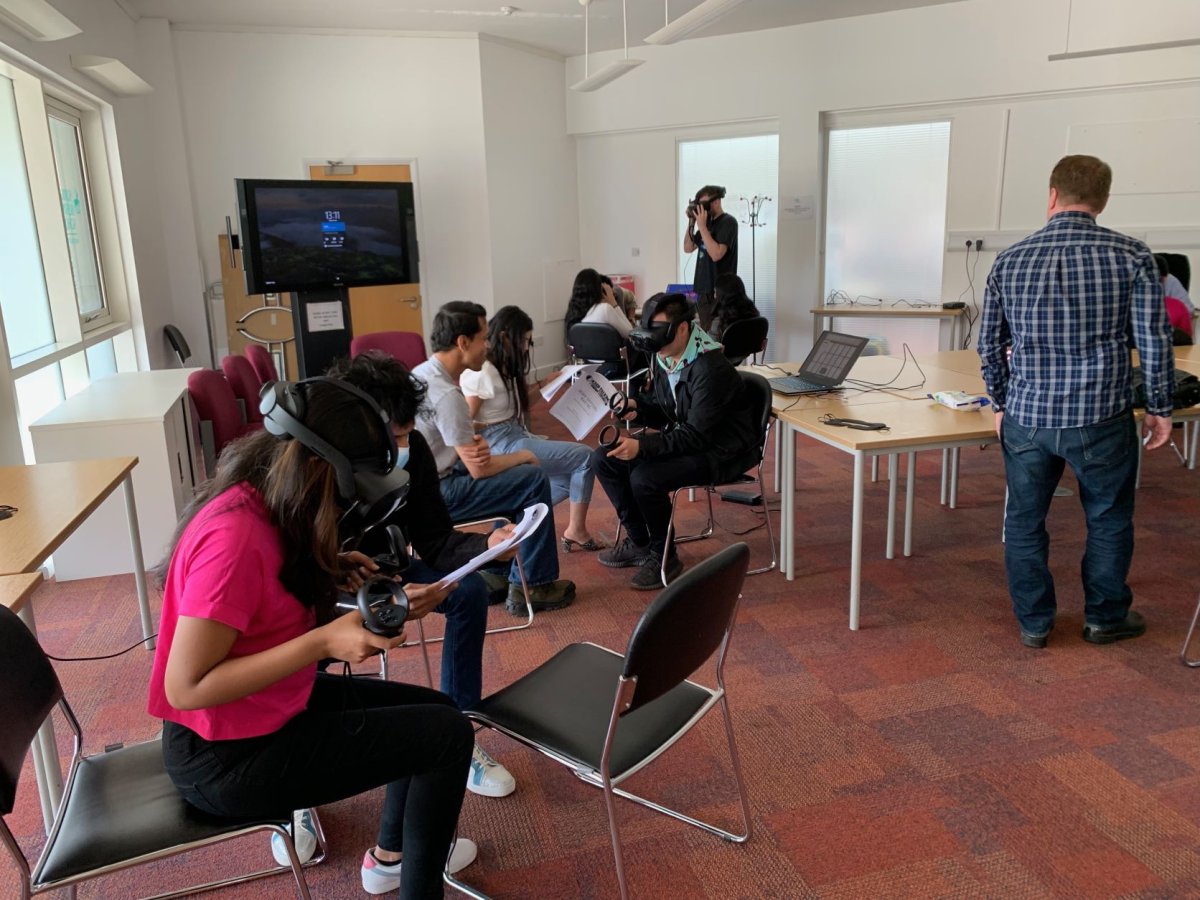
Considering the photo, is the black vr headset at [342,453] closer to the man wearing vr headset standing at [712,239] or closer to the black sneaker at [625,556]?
the black sneaker at [625,556]

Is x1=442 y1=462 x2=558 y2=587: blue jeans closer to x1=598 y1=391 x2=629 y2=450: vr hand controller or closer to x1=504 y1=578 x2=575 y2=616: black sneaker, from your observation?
x1=504 y1=578 x2=575 y2=616: black sneaker

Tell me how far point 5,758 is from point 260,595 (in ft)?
1.49

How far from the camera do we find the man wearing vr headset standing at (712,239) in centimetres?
634

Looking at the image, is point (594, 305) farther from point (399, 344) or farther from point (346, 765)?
point (346, 765)

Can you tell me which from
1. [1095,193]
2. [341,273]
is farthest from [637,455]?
[341,273]

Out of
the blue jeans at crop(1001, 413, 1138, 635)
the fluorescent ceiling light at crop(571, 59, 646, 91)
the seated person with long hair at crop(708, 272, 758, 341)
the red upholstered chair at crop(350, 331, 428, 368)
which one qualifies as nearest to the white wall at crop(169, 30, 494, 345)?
the fluorescent ceiling light at crop(571, 59, 646, 91)

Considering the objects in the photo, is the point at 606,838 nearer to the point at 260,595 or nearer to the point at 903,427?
the point at 260,595

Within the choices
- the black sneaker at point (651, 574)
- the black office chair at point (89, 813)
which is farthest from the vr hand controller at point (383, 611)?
the black sneaker at point (651, 574)

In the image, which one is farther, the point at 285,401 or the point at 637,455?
the point at 637,455

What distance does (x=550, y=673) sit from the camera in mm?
1923

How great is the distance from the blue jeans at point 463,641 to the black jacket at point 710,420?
134 cm

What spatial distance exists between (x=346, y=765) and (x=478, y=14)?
619 centimetres

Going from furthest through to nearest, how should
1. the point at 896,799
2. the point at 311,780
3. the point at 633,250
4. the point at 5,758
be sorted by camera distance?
the point at 633,250, the point at 896,799, the point at 311,780, the point at 5,758

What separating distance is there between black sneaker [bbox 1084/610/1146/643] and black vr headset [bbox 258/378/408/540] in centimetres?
242
